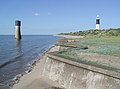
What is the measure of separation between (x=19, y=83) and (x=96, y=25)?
233ft

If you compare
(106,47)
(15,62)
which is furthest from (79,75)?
(15,62)

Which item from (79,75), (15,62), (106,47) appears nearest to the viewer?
(79,75)

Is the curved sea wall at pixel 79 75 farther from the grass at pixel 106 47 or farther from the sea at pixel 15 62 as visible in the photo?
the grass at pixel 106 47

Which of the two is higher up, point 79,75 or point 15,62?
point 79,75

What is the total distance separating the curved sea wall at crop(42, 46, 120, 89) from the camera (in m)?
8.27

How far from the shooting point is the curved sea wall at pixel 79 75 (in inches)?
325

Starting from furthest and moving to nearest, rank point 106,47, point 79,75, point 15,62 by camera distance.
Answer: point 15,62
point 106,47
point 79,75

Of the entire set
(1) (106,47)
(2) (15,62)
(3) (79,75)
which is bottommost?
(2) (15,62)

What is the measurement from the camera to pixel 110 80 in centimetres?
824

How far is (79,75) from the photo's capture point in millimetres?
9742

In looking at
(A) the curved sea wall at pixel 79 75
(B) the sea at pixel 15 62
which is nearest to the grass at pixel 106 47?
(A) the curved sea wall at pixel 79 75

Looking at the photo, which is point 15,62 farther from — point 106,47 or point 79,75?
point 79,75

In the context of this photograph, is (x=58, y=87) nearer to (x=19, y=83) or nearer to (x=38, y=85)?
(x=38, y=85)

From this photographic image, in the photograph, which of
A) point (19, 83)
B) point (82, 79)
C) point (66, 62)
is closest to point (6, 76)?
point (19, 83)
